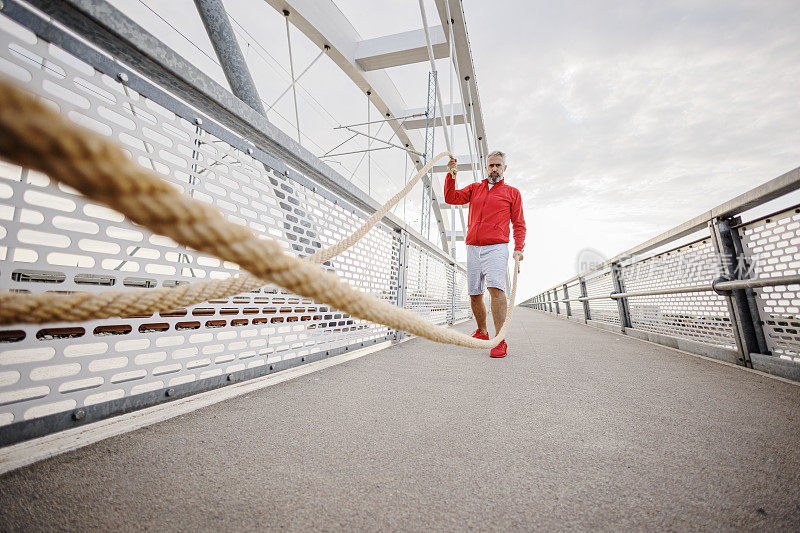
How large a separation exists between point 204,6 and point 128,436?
9.15 feet

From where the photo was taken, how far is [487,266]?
2.32 metres

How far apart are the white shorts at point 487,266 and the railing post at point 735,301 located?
1182 mm

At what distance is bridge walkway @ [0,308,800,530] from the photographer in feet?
1.84

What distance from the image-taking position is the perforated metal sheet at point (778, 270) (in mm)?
1400

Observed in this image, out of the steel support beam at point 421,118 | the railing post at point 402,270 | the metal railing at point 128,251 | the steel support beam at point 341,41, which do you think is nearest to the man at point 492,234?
the railing post at point 402,270

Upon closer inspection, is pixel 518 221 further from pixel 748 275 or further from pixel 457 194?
pixel 748 275

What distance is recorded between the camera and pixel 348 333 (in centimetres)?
200

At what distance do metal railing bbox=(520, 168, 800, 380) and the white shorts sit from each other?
1.18 meters

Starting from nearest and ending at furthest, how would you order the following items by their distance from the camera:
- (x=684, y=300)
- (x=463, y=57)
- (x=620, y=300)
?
(x=684, y=300) → (x=620, y=300) → (x=463, y=57)

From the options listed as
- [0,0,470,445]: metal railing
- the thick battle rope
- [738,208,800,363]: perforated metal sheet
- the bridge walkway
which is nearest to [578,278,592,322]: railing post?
[738,208,800,363]: perforated metal sheet

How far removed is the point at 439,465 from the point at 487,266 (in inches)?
69.0

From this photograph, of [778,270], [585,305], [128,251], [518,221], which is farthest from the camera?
[585,305]

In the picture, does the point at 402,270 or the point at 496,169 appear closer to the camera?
the point at 496,169

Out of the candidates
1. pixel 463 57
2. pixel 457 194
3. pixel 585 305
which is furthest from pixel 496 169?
pixel 463 57
